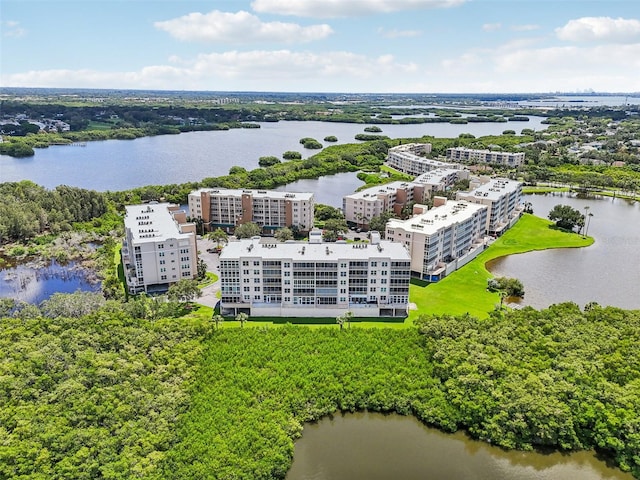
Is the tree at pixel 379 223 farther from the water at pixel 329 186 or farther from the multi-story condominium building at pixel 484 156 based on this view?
the multi-story condominium building at pixel 484 156

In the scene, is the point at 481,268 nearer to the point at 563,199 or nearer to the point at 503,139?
the point at 563,199

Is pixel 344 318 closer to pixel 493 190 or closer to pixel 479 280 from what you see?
pixel 479 280

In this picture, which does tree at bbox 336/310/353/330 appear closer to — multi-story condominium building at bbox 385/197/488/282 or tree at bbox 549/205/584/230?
multi-story condominium building at bbox 385/197/488/282

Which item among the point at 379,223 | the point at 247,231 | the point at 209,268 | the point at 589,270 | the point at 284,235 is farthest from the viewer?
the point at 379,223

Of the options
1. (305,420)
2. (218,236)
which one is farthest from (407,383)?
(218,236)

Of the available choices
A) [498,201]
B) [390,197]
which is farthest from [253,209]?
[498,201]

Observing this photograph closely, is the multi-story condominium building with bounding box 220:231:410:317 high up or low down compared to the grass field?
up

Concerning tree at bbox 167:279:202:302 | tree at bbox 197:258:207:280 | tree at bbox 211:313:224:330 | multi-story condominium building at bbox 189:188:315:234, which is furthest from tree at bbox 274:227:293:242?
tree at bbox 211:313:224:330

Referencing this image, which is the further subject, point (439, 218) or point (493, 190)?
point (493, 190)
